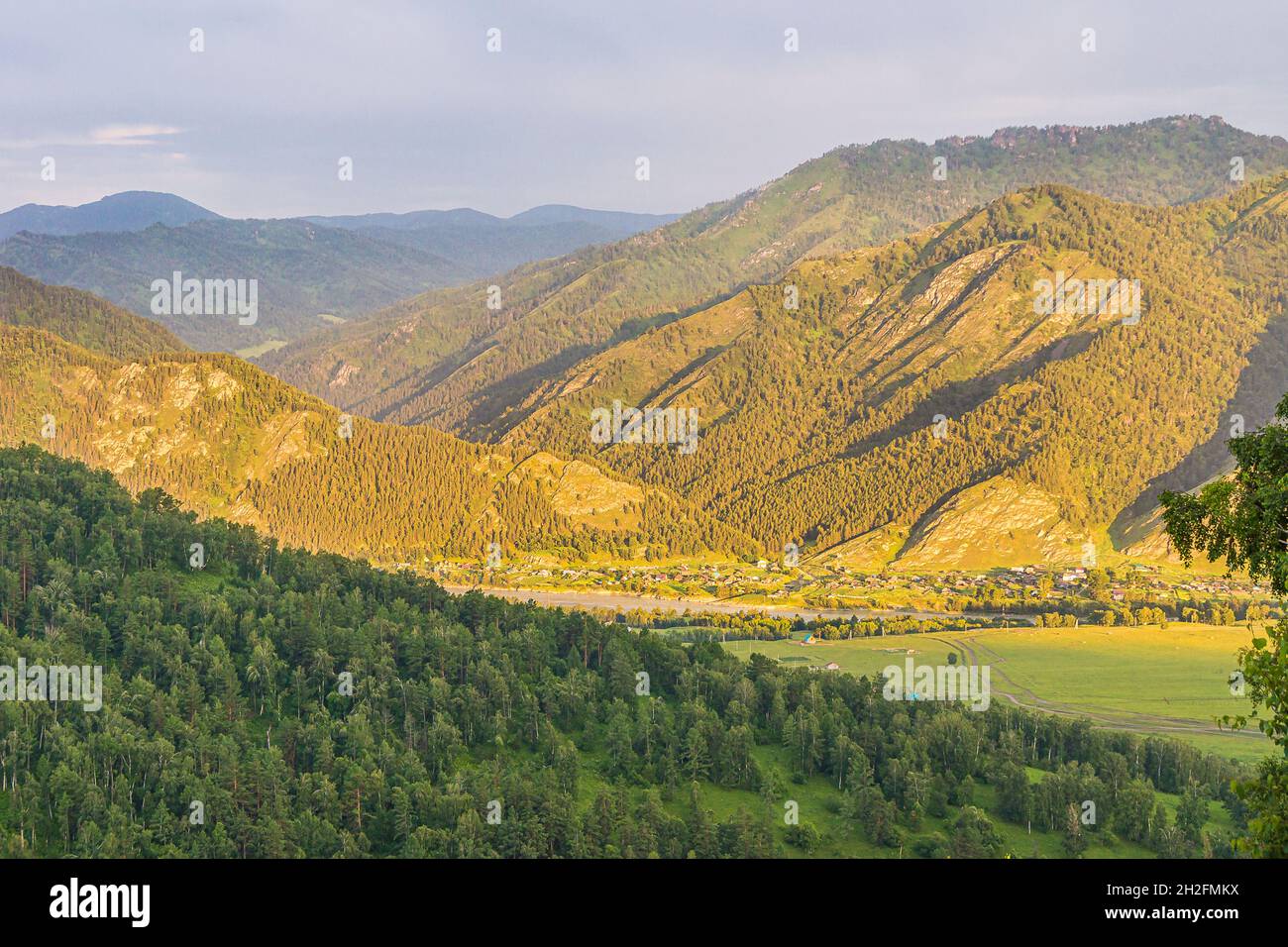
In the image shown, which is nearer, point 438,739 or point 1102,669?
point 438,739

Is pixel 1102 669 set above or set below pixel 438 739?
below
